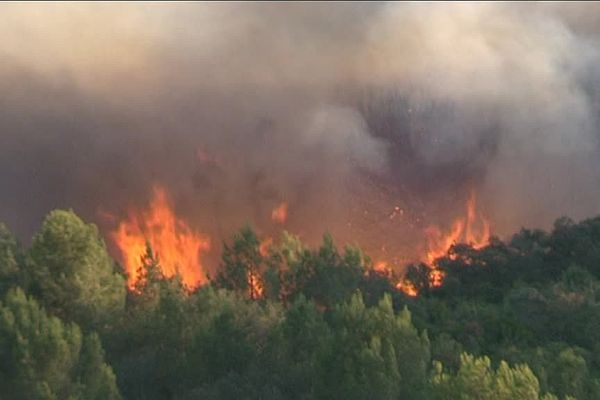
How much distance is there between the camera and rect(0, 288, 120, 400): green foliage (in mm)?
23484

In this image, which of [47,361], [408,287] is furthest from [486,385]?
[408,287]

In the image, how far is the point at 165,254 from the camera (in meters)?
58.2

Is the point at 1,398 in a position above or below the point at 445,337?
below

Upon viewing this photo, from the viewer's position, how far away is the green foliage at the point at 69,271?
1141 inches

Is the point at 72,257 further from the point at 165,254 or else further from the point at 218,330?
the point at 165,254

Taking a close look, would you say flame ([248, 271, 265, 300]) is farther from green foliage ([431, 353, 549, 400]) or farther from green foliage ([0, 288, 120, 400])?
green foliage ([431, 353, 549, 400])

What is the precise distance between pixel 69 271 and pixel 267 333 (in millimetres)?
5204

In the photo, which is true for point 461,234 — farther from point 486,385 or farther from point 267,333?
point 486,385

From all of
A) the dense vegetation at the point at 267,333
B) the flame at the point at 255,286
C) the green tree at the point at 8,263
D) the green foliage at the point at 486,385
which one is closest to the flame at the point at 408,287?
the dense vegetation at the point at 267,333

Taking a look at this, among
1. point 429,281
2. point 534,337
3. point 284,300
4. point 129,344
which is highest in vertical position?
point 429,281

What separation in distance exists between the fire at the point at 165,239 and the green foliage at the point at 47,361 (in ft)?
102

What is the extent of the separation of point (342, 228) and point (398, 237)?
288cm

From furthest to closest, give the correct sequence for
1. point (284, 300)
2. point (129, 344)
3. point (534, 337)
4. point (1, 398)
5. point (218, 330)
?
point (284, 300) → point (534, 337) → point (129, 344) → point (218, 330) → point (1, 398)

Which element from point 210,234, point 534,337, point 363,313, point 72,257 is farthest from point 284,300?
point 210,234
